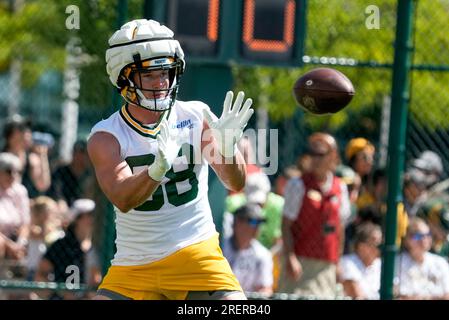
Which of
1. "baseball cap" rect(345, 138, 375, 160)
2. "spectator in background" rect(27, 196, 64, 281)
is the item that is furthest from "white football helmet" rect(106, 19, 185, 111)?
"baseball cap" rect(345, 138, 375, 160)

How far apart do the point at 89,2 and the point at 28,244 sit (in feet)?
6.03

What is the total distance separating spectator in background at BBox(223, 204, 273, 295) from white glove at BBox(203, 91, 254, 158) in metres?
3.07

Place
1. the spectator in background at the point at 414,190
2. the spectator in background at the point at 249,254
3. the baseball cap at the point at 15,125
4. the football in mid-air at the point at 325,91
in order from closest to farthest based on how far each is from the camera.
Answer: the football in mid-air at the point at 325,91 → the spectator in background at the point at 249,254 → the spectator in background at the point at 414,190 → the baseball cap at the point at 15,125

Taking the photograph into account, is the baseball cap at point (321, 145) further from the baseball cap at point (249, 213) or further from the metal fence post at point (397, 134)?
the metal fence post at point (397, 134)

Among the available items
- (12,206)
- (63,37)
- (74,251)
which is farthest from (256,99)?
(74,251)

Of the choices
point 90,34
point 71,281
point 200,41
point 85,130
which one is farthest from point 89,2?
point 85,130

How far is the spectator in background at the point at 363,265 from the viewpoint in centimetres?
808

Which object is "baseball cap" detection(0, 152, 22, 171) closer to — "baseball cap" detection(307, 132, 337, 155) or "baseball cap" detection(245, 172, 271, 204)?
"baseball cap" detection(245, 172, 271, 204)

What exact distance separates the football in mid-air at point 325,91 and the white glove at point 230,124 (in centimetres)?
134

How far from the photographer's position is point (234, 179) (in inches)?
212

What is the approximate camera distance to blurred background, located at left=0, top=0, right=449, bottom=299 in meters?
7.14

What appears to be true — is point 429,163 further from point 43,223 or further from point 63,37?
point 63,37

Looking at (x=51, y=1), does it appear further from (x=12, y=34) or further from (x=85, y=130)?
(x=85, y=130)

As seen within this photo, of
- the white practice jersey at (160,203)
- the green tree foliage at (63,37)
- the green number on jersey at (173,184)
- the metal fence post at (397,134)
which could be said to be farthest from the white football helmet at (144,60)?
the metal fence post at (397,134)
